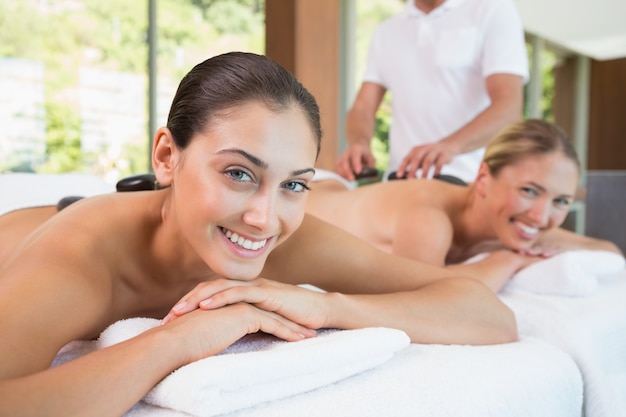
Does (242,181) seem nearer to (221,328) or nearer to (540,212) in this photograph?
(221,328)

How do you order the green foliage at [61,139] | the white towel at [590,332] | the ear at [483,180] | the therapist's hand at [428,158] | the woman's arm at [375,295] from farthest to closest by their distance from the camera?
the green foliage at [61,139]
the therapist's hand at [428,158]
the ear at [483,180]
the white towel at [590,332]
the woman's arm at [375,295]

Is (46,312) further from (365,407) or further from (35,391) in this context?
(365,407)

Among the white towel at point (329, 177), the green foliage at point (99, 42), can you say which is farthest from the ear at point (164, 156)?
the green foliage at point (99, 42)

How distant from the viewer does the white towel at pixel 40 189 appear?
166 centimetres

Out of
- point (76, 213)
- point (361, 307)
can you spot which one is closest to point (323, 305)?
point (361, 307)

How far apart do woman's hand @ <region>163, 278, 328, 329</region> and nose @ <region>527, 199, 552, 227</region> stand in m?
0.95

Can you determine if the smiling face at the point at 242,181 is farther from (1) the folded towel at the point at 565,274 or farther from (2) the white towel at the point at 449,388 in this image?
(1) the folded towel at the point at 565,274

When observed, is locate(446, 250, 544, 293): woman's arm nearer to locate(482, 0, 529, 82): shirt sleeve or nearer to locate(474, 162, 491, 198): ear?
locate(474, 162, 491, 198): ear

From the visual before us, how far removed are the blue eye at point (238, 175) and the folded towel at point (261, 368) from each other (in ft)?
0.77

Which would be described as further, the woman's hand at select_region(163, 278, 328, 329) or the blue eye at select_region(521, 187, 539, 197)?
the blue eye at select_region(521, 187, 539, 197)

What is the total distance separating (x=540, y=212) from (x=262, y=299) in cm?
109

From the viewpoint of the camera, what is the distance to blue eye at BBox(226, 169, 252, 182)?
936 mm

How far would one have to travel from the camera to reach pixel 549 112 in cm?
785

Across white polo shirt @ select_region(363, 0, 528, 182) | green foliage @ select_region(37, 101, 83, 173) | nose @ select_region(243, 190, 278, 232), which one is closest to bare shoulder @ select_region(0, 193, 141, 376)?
nose @ select_region(243, 190, 278, 232)
